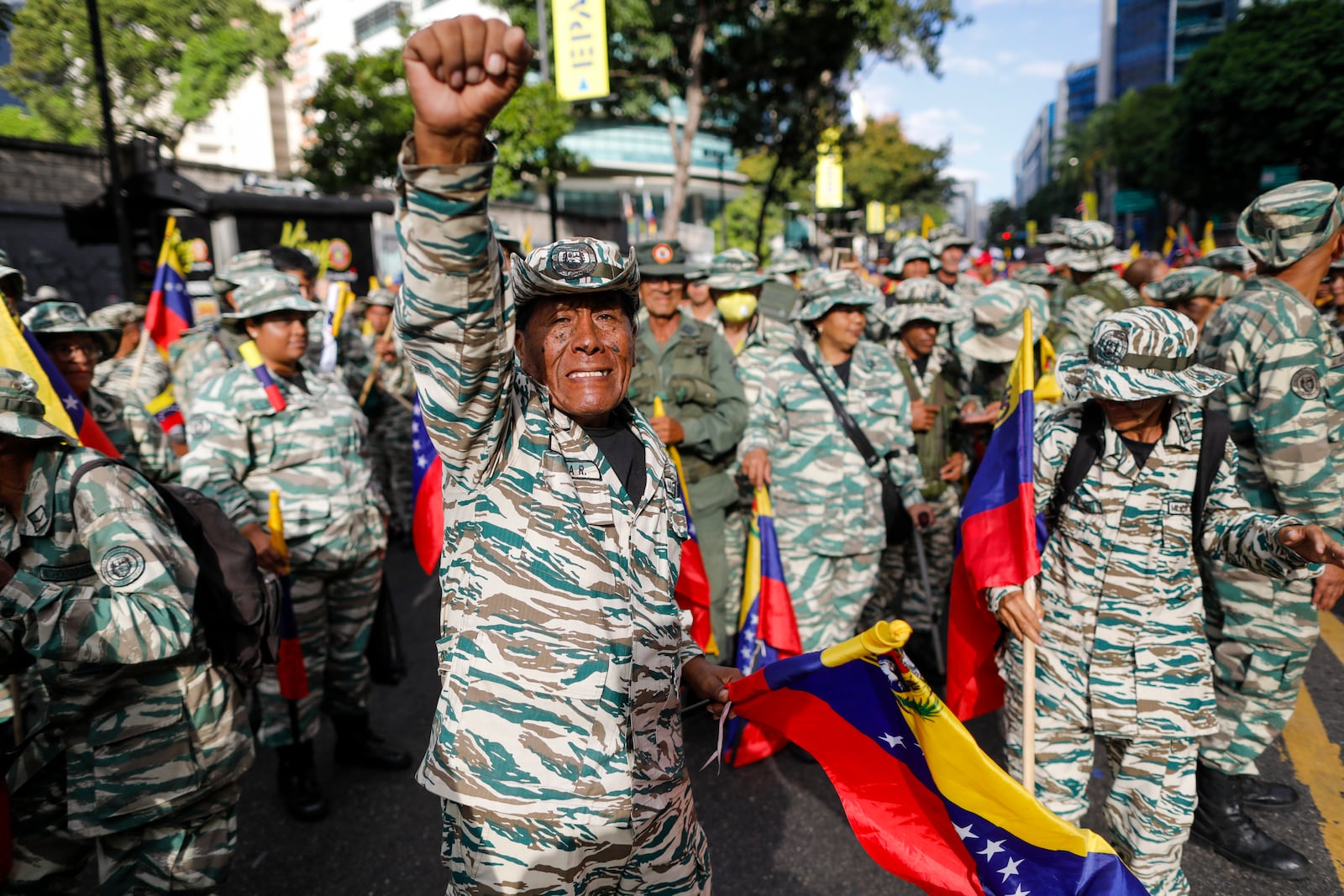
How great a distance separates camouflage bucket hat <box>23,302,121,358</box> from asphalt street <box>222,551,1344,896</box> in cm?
249

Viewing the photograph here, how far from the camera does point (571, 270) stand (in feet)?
5.63

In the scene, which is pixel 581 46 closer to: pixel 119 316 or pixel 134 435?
pixel 119 316

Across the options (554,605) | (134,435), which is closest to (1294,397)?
(554,605)

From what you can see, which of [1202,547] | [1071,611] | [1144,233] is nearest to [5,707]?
[1071,611]

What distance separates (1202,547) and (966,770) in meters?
1.36

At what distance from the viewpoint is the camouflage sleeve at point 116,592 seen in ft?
6.82

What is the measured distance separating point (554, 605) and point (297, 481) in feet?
8.44

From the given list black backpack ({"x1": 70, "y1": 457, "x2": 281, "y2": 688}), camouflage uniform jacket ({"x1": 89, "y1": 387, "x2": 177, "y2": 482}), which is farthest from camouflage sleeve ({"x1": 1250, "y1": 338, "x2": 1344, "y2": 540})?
camouflage uniform jacket ({"x1": 89, "y1": 387, "x2": 177, "y2": 482})

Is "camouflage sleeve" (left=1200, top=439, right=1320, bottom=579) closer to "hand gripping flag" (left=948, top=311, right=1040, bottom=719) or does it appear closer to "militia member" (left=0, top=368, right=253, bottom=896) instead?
"hand gripping flag" (left=948, top=311, right=1040, bottom=719)

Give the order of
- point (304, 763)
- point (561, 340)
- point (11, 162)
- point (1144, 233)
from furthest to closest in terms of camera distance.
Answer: point (1144, 233) → point (11, 162) → point (304, 763) → point (561, 340)

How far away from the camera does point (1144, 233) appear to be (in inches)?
2552

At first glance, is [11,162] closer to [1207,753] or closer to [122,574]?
[122,574]

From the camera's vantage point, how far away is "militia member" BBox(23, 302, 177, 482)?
4.21 metres

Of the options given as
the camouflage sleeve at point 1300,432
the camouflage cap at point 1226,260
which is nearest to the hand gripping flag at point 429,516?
the camouflage sleeve at point 1300,432
